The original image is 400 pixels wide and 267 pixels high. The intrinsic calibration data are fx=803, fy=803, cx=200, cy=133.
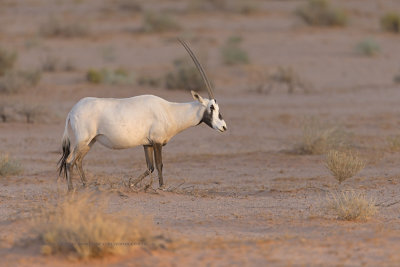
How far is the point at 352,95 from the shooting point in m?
22.1

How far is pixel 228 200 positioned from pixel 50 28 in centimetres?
2604

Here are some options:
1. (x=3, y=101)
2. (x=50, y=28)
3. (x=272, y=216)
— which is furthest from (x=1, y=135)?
(x=50, y=28)

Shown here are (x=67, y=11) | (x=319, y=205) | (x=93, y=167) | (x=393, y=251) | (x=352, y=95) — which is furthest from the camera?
(x=67, y=11)

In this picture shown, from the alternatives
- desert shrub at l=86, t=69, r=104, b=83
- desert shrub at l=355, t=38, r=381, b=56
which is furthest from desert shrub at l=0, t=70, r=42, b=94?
desert shrub at l=355, t=38, r=381, b=56

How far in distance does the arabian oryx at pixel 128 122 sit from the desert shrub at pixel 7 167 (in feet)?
7.94

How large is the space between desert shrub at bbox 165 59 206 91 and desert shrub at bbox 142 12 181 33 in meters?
12.9

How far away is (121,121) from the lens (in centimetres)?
962

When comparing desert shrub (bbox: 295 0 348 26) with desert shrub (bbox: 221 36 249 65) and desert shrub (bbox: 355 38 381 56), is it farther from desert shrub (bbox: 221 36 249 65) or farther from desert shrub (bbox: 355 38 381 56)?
desert shrub (bbox: 221 36 249 65)

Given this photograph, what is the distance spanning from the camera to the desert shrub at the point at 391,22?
3500 cm

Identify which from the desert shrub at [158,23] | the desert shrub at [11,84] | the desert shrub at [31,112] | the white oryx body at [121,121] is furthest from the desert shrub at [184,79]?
the desert shrub at [158,23]

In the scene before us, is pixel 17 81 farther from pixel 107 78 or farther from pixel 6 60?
pixel 6 60

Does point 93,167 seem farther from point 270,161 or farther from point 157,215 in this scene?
point 157,215

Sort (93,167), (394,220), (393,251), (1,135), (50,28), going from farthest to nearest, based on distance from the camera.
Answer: (50,28)
(1,135)
(93,167)
(394,220)
(393,251)

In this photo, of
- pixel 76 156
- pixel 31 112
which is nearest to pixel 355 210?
pixel 76 156
